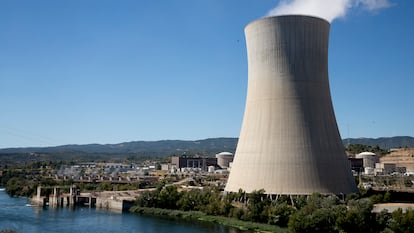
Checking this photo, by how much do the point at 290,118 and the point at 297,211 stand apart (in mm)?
3714

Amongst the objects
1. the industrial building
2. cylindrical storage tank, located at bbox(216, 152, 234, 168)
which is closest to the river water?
cylindrical storage tank, located at bbox(216, 152, 234, 168)

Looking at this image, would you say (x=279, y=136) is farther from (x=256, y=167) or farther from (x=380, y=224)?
(x=380, y=224)

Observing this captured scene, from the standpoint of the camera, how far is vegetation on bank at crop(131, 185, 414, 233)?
52.7ft

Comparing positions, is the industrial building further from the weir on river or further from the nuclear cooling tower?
the nuclear cooling tower

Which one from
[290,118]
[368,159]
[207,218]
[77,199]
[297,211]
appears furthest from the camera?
[368,159]

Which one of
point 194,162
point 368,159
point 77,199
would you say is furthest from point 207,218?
point 194,162

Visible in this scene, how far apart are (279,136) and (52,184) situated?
1262 inches

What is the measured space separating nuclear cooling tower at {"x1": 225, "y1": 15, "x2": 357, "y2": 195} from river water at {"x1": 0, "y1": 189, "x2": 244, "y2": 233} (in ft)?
10.2

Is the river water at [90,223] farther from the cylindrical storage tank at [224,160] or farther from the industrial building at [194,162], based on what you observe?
the industrial building at [194,162]

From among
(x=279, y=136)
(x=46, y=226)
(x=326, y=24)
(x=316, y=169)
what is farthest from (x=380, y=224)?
(x=46, y=226)

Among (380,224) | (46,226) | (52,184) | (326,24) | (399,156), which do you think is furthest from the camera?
(399,156)

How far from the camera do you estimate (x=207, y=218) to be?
22.1 m

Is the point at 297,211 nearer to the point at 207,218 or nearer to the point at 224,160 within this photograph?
the point at 207,218

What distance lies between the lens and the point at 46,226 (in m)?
22.5
